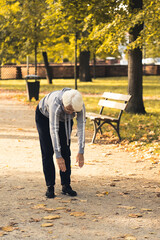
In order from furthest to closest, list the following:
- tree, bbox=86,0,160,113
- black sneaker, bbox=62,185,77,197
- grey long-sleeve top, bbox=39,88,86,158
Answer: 1. tree, bbox=86,0,160,113
2. black sneaker, bbox=62,185,77,197
3. grey long-sleeve top, bbox=39,88,86,158

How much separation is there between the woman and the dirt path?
1.01 ft

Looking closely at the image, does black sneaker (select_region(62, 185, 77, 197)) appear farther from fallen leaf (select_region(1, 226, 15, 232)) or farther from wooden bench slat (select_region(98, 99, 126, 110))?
wooden bench slat (select_region(98, 99, 126, 110))

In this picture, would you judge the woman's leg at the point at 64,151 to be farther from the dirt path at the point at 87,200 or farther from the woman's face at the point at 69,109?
the woman's face at the point at 69,109

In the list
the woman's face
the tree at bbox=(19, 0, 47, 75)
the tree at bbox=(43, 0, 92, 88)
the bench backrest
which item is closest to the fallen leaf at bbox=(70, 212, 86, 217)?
the woman's face

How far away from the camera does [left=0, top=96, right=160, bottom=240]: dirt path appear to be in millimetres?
4473

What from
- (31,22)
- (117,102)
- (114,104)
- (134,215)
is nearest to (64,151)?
(134,215)

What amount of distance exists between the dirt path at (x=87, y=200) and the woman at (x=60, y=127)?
308mm

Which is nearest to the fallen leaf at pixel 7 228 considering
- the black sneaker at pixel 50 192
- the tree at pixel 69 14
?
the black sneaker at pixel 50 192

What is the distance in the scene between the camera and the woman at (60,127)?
489 cm

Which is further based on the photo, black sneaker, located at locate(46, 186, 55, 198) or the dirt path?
black sneaker, located at locate(46, 186, 55, 198)

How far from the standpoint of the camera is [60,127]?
544 centimetres

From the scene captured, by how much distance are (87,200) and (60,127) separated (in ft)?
3.18

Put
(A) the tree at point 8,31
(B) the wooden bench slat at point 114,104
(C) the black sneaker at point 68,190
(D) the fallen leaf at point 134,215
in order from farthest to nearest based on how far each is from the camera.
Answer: (A) the tree at point 8,31 < (B) the wooden bench slat at point 114,104 < (C) the black sneaker at point 68,190 < (D) the fallen leaf at point 134,215

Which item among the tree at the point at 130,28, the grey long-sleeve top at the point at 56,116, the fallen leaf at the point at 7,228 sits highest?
the tree at the point at 130,28
